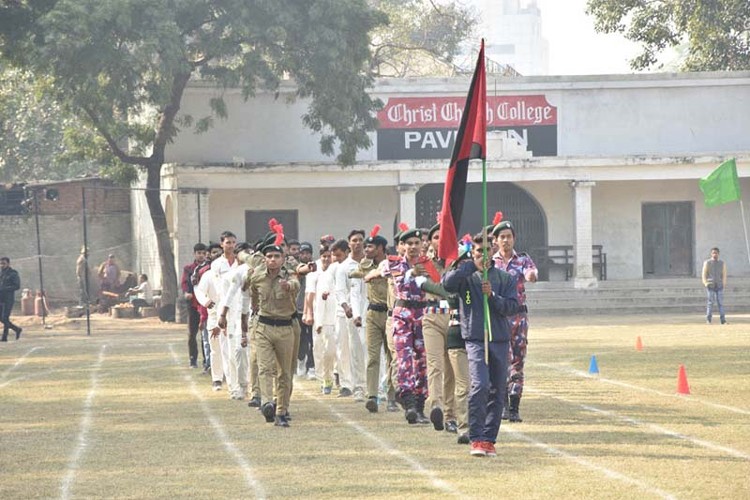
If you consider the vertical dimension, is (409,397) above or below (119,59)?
below

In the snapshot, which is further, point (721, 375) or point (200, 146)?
point (200, 146)

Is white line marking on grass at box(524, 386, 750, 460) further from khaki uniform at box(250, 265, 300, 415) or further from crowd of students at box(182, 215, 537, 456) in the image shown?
khaki uniform at box(250, 265, 300, 415)

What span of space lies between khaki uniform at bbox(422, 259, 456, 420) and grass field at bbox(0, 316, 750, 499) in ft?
1.02

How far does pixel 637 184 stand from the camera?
4188cm

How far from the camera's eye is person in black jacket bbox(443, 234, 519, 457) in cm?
1162

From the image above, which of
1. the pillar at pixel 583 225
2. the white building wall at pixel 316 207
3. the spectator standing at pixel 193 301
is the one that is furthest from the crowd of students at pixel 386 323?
the white building wall at pixel 316 207

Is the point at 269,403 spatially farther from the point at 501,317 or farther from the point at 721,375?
the point at 721,375

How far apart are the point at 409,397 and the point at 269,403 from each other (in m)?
1.44

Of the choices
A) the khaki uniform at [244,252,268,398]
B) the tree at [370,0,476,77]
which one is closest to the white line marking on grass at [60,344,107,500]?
the khaki uniform at [244,252,268,398]

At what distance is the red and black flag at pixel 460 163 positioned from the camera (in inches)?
480

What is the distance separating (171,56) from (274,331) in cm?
1845

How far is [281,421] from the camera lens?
14.4 meters

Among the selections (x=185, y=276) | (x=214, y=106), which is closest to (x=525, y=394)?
(x=185, y=276)

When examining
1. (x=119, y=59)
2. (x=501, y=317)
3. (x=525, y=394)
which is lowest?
(x=525, y=394)
